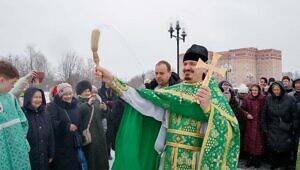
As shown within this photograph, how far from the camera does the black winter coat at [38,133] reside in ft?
15.7

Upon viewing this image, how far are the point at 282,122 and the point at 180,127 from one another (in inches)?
192

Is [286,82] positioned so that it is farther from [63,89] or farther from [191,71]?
[191,71]

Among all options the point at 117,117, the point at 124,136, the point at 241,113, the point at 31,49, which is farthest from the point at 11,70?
the point at 31,49

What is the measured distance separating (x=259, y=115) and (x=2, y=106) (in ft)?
19.4

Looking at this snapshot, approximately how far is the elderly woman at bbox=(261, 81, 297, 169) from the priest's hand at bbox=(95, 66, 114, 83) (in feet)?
17.4

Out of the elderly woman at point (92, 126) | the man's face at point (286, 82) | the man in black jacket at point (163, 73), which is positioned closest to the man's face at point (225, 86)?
the man's face at point (286, 82)

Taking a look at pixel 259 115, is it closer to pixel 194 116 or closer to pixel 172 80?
pixel 172 80

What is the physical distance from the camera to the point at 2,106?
3.82 m

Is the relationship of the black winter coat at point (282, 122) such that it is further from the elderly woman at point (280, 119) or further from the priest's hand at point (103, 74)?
the priest's hand at point (103, 74)

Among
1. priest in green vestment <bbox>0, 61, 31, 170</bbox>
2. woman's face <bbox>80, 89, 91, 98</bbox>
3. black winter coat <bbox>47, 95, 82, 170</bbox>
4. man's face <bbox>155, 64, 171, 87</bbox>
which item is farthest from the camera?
woman's face <bbox>80, 89, 91, 98</bbox>

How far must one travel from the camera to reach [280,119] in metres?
7.87

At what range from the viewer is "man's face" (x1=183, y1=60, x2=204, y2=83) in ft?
12.0

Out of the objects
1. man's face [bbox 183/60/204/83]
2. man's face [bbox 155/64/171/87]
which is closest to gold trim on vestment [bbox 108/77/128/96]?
man's face [bbox 183/60/204/83]

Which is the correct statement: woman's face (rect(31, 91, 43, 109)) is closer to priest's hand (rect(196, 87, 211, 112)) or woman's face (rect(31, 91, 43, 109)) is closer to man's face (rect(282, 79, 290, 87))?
priest's hand (rect(196, 87, 211, 112))
